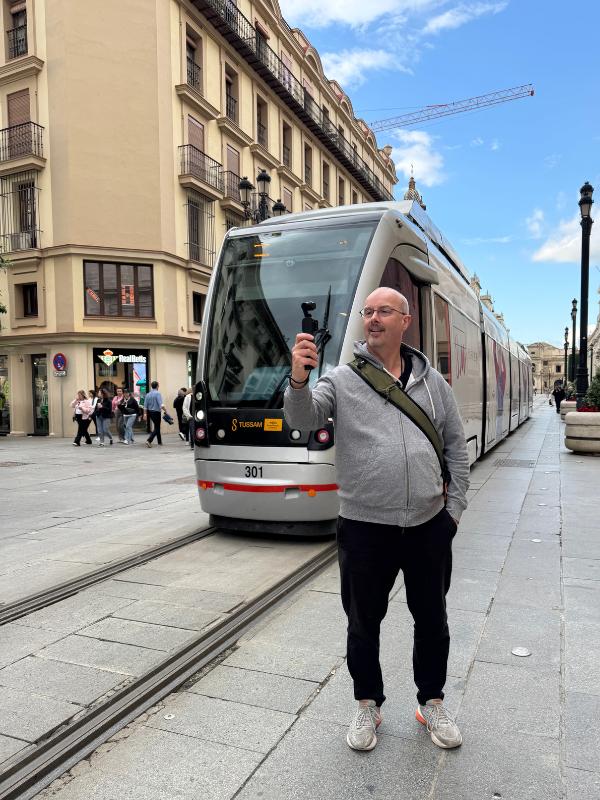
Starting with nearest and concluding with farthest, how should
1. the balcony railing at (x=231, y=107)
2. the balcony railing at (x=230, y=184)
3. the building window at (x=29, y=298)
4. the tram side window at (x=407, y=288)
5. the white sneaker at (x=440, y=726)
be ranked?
the white sneaker at (x=440, y=726)
the tram side window at (x=407, y=288)
the building window at (x=29, y=298)
the balcony railing at (x=230, y=184)
the balcony railing at (x=231, y=107)

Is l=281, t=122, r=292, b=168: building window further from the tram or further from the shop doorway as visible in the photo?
the tram

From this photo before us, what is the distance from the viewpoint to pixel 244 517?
5969mm

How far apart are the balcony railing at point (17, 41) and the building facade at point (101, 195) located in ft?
0.21

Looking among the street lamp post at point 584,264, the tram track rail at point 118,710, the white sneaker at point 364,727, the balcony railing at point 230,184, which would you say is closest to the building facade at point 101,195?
the balcony railing at point 230,184

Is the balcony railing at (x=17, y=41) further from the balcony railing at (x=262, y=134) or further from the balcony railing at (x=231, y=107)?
the balcony railing at (x=262, y=134)

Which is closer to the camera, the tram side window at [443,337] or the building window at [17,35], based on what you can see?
the tram side window at [443,337]

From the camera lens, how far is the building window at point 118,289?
22266 mm

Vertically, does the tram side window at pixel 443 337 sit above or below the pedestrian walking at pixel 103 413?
above

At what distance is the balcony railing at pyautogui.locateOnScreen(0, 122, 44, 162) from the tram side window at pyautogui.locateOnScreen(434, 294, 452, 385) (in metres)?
19.3

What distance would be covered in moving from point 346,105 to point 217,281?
3957 cm

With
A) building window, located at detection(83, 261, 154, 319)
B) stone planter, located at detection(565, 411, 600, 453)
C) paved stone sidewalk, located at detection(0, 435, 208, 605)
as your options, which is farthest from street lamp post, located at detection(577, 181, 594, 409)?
building window, located at detection(83, 261, 154, 319)

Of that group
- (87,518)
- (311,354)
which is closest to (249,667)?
(311,354)

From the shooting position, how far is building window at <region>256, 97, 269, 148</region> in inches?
1184

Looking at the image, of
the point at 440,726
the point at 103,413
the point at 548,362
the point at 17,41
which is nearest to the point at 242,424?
the point at 440,726
